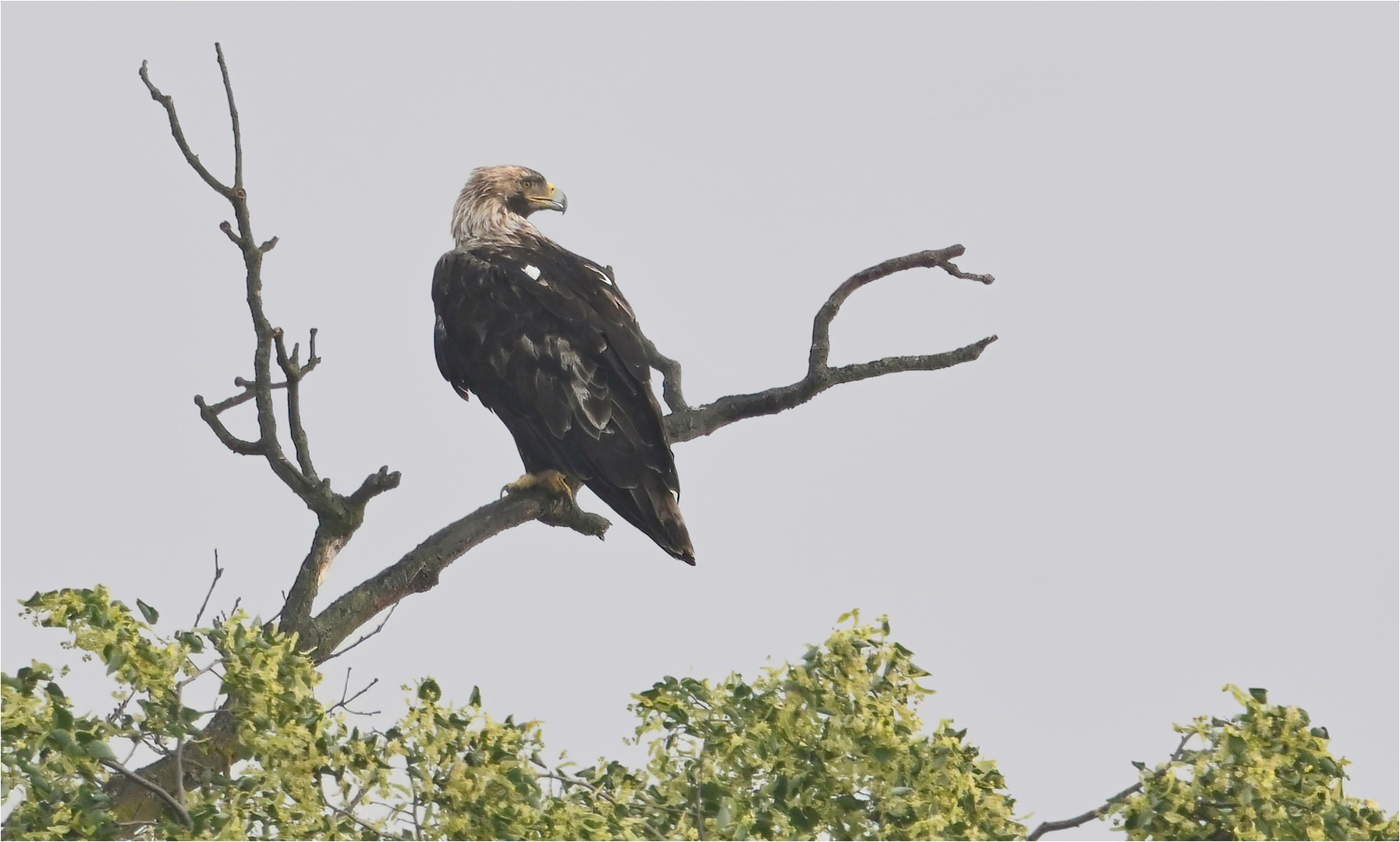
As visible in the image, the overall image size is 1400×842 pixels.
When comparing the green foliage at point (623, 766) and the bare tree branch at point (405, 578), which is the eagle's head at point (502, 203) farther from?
the green foliage at point (623, 766)

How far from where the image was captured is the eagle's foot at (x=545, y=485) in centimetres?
800

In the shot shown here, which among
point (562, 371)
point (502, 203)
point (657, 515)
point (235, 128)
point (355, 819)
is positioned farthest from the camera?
point (502, 203)

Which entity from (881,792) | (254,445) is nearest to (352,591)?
(254,445)

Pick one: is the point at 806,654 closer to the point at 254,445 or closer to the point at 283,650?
the point at 283,650

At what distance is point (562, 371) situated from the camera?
8.30 meters

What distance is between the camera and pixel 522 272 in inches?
346

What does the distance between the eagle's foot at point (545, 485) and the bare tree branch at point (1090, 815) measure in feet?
12.6

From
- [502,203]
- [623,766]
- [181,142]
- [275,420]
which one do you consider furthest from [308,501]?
[502,203]

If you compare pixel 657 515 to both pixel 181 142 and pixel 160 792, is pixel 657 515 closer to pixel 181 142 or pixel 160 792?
pixel 181 142

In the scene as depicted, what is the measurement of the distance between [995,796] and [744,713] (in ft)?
2.55

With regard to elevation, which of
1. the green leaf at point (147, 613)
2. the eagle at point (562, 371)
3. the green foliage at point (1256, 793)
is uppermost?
the eagle at point (562, 371)

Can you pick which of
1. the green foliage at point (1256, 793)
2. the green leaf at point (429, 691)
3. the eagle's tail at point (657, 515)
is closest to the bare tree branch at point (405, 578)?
the eagle's tail at point (657, 515)

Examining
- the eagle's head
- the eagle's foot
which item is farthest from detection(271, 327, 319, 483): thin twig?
the eagle's head

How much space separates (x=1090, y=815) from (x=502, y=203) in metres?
6.78
